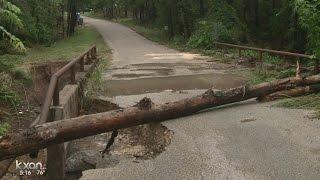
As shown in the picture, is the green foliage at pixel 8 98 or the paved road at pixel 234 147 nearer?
the paved road at pixel 234 147

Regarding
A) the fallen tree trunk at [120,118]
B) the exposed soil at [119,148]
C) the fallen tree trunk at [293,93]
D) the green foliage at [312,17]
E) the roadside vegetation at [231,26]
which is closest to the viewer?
the fallen tree trunk at [120,118]

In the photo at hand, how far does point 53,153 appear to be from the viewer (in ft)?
20.9

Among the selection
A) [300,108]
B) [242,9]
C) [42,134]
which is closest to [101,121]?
[42,134]

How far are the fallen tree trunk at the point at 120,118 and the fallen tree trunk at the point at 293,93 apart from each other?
111 mm

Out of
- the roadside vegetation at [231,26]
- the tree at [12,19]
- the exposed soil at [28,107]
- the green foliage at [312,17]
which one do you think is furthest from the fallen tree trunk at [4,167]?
the roadside vegetation at [231,26]

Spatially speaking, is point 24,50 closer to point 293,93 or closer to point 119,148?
point 119,148

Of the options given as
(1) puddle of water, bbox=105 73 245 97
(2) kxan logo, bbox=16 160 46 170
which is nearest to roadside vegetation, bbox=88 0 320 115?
(1) puddle of water, bbox=105 73 245 97

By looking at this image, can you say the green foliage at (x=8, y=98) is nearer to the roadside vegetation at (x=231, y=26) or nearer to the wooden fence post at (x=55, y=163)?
the wooden fence post at (x=55, y=163)

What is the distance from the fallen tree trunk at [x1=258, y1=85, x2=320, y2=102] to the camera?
10367 millimetres

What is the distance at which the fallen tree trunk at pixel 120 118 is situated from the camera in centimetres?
579

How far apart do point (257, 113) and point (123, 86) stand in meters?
5.12

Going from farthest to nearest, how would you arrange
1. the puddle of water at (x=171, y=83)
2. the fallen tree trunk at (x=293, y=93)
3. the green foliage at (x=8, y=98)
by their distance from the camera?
the puddle of water at (x=171, y=83) < the green foliage at (x=8, y=98) < the fallen tree trunk at (x=293, y=93)

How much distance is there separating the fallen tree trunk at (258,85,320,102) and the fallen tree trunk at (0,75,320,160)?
0.11m

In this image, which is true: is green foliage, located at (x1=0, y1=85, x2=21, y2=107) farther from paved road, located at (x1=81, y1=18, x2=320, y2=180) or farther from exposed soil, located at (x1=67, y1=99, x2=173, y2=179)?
exposed soil, located at (x1=67, y1=99, x2=173, y2=179)
